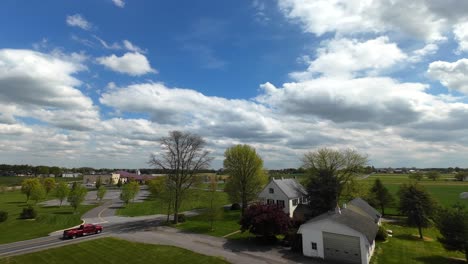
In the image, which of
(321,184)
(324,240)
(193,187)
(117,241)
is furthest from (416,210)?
(117,241)

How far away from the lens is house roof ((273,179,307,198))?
4990 centimetres

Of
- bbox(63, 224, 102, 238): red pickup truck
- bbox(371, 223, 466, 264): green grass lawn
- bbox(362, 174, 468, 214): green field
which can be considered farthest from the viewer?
bbox(362, 174, 468, 214): green field

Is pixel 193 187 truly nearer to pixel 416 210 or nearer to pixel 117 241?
pixel 117 241

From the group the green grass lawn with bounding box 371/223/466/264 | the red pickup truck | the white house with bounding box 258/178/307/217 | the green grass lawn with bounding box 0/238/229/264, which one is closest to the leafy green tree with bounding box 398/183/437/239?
the green grass lawn with bounding box 371/223/466/264

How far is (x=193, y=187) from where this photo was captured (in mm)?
52594

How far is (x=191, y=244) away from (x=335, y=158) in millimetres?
30172

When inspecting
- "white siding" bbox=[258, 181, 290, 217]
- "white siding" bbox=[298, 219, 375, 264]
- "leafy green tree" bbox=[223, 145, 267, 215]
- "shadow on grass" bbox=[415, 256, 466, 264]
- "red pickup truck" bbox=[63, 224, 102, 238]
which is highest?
"leafy green tree" bbox=[223, 145, 267, 215]

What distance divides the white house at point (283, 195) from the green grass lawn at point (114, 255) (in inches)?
891

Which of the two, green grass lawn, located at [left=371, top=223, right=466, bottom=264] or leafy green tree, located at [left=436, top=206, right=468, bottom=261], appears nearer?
leafy green tree, located at [left=436, top=206, right=468, bottom=261]

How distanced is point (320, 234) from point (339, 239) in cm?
194

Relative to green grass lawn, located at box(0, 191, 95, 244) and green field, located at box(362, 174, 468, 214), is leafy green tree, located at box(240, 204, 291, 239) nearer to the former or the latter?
green field, located at box(362, 174, 468, 214)

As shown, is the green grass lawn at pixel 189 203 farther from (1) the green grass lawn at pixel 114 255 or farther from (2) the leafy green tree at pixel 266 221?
(1) the green grass lawn at pixel 114 255

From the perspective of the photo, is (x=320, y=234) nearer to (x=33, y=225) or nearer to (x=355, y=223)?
(x=355, y=223)

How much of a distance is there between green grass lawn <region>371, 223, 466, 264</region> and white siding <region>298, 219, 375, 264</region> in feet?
5.49
